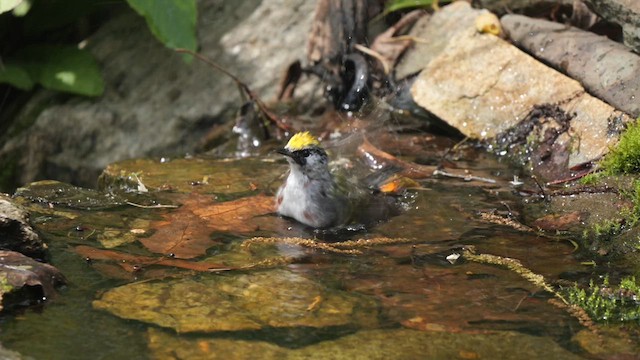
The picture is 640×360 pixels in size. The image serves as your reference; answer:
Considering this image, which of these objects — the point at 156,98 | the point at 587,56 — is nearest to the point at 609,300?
the point at 587,56

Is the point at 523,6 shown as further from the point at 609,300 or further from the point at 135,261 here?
the point at 135,261

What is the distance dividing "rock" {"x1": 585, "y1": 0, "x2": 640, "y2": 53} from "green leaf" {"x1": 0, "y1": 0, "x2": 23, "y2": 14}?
4931 millimetres

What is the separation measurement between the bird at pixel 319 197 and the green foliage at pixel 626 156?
1.41 m

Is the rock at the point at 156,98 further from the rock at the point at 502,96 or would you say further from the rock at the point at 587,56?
the rock at the point at 587,56

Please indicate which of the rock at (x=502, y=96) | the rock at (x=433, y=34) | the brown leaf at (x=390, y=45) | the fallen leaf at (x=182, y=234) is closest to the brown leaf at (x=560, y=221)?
the rock at (x=502, y=96)

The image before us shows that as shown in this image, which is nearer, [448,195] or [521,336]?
[521,336]

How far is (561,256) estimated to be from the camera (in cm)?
495

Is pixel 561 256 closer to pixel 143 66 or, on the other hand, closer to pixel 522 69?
pixel 522 69

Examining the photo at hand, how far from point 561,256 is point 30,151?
623 cm

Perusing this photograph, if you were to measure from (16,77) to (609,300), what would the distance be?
6832mm

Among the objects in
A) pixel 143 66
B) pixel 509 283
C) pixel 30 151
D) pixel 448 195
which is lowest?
pixel 30 151

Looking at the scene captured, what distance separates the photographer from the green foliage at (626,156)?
5.77 m

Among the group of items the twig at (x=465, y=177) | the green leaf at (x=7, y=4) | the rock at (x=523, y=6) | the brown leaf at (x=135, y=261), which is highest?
the rock at (x=523, y=6)

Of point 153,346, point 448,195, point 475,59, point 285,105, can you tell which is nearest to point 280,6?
point 285,105
